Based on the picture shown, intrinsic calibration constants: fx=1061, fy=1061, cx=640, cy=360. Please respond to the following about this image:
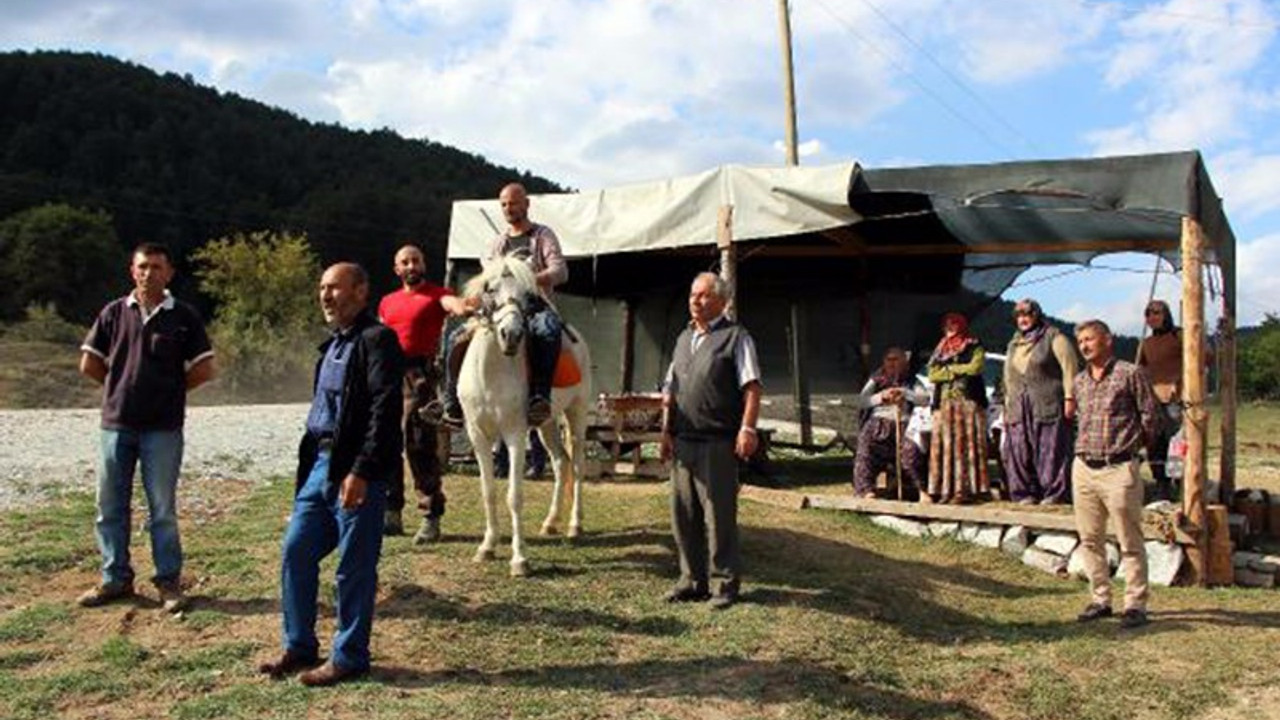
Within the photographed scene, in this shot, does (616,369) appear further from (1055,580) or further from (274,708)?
(274,708)

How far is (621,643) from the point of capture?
17.6ft

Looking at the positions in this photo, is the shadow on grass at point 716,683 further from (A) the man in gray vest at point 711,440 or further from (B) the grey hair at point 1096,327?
(B) the grey hair at point 1096,327

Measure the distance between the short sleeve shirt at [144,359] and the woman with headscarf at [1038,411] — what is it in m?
6.59

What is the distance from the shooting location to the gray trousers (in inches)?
235

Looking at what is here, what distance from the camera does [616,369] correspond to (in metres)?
13.7

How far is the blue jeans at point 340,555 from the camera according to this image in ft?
14.8

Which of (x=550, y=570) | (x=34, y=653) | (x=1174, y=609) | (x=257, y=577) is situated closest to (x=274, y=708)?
(x=34, y=653)

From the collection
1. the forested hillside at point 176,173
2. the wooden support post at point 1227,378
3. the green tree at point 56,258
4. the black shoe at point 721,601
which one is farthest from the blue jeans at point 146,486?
the green tree at point 56,258

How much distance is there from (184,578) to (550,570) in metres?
2.14

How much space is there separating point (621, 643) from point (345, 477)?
1742 mm

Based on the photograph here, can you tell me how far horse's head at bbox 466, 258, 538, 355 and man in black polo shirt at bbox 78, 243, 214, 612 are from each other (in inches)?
68.5

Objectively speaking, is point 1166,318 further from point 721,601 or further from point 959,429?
point 721,601

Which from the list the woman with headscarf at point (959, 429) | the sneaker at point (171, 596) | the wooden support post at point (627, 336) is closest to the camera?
the sneaker at point (171, 596)

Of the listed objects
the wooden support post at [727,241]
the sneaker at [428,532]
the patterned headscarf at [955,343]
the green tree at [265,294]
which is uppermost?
Result: the green tree at [265,294]
